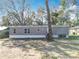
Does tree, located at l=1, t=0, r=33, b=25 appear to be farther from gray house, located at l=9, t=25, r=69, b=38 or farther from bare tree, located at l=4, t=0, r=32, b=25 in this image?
gray house, located at l=9, t=25, r=69, b=38

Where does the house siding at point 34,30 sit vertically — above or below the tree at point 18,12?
below

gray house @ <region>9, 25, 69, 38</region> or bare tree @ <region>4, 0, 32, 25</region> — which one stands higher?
bare tree @ <region>4, 0, 32, 25</region>

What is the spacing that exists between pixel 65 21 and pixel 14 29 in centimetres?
2009

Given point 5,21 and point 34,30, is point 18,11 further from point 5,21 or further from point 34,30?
point 34,30

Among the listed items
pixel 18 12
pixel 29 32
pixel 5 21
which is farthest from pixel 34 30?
pixel 5 21

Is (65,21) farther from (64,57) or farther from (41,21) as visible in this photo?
(64,57)

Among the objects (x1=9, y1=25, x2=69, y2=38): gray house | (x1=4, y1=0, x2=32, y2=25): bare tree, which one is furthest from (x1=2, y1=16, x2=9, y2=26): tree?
(x1=9, y1=25, x2=69, y2=38): gray house

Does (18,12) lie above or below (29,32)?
above

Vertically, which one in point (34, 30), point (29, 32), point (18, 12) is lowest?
A: point (29, 32)

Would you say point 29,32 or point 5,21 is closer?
point 29,32

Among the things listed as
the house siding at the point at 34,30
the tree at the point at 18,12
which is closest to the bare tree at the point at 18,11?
the tree at the point at 18,12

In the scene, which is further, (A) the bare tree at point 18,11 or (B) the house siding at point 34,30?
(A) the bare tree at point 18,11

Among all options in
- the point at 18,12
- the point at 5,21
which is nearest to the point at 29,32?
the point at 18,12

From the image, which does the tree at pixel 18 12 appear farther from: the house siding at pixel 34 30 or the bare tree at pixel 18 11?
the house siding at pixel 34 30
